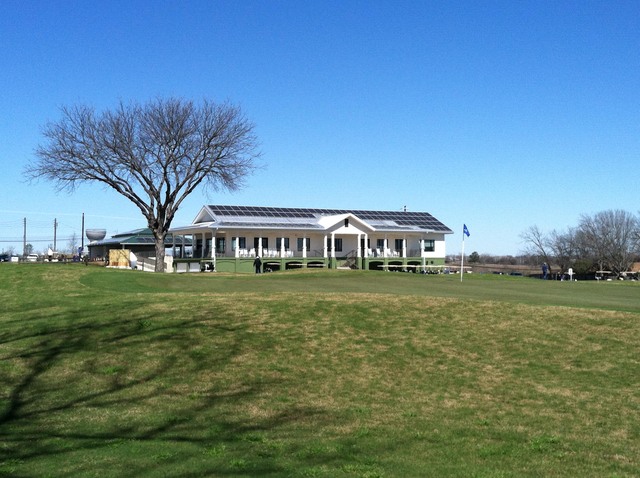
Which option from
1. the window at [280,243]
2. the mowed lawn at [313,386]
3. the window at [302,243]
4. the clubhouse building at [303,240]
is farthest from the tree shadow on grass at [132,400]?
the window at [302,243]

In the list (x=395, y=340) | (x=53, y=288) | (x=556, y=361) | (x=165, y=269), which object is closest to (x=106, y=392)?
(x=395, y=340)

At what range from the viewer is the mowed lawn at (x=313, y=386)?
31.3 ft

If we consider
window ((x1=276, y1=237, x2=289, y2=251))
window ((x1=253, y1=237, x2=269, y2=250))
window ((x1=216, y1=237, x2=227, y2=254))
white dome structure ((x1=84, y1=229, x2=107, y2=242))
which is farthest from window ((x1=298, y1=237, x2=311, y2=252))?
white dome structure ((x1=84, y1=229, x2=107, y2=242))

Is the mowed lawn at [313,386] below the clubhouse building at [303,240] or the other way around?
below

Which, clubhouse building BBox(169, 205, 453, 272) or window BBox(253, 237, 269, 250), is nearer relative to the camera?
clubhouse building BBox(169, 205, 453, 272)

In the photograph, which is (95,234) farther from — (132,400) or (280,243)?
(132,400)

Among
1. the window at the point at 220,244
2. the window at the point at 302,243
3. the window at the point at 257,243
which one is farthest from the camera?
the window at the point at 302,243

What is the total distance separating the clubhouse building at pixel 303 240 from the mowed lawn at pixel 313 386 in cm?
3595

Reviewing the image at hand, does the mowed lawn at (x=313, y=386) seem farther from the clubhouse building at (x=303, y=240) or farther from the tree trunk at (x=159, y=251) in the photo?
the clubhouse building at (x=303, y=240)

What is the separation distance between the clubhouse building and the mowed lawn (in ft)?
118

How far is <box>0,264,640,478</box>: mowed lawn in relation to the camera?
955 centimetres

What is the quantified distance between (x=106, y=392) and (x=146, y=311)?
7.02 meters

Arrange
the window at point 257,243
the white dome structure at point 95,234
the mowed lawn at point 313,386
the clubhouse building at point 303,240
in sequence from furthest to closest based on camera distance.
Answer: the white dome structure at point 95,234, the window at point 257,243, the clubhouse building at point 303,240, the mowed lawn at point 313,386

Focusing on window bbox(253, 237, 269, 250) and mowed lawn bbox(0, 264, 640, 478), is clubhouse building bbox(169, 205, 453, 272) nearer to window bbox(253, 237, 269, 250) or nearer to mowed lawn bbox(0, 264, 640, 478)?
window bbox(253, 237, 269, 250)
